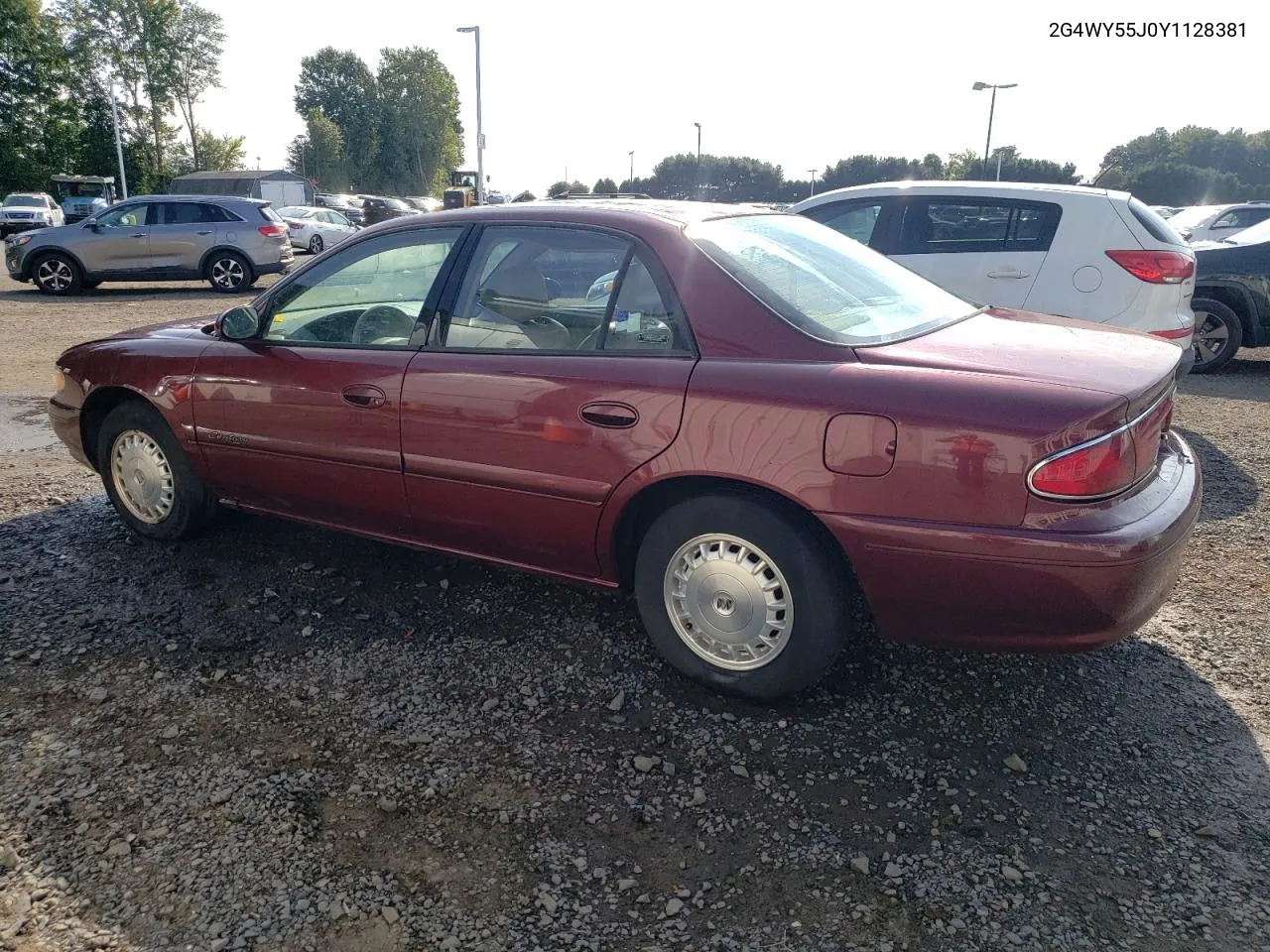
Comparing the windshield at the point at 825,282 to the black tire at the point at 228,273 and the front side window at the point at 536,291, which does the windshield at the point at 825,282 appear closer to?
the front side window at the point at 536,291

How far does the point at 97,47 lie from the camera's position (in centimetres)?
5800

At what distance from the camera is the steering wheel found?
11.7ft

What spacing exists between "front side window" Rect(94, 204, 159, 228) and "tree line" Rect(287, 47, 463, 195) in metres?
76.2

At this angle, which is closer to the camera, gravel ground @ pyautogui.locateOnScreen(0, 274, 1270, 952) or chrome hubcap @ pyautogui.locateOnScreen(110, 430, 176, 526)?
gravel ground @ pyautogui.locateOnScreen(0, 274, 1270, 952)

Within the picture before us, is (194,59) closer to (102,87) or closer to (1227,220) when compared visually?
(102,87)

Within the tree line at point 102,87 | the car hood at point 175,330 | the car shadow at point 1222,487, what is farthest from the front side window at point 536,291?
the tree line at point 102,87

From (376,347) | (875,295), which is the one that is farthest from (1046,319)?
(376,347)

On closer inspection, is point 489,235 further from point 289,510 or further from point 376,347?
point 289,510

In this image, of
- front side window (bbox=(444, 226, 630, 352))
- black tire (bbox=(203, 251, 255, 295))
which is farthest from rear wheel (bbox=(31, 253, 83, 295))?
front side window (bbox=(444, 226, 630, 352))

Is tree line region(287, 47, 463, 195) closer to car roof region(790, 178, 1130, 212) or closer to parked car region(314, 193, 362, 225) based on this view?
parked car region(314, 193, 362, 225)

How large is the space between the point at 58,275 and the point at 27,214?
24017 millimetres

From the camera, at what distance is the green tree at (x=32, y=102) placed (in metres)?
51.9

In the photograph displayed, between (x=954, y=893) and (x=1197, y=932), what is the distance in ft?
1.69

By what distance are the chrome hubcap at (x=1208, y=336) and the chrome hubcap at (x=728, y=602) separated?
761 centimetres
